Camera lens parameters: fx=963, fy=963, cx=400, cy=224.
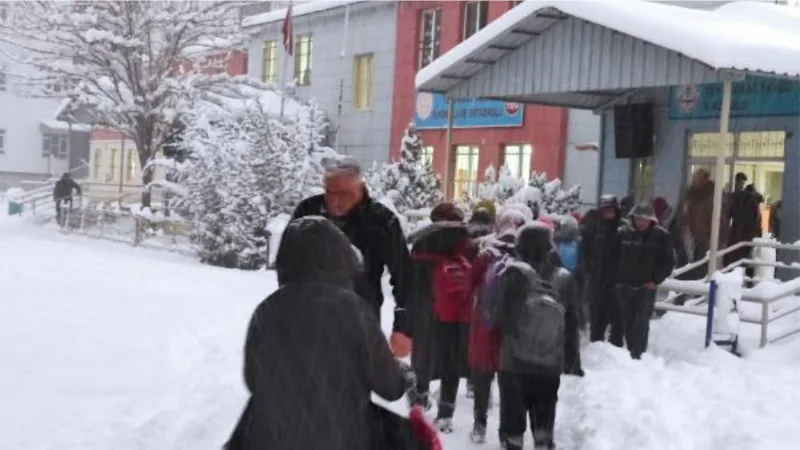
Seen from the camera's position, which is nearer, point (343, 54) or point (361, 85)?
point (343, 54)

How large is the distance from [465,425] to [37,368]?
13.2ft

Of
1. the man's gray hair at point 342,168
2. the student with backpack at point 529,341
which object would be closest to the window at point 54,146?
the student with backpack at point 529,341

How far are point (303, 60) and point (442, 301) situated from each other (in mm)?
23153

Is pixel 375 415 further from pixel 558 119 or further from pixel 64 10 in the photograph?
pixel 64 10

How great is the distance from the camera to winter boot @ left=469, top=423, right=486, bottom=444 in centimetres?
681

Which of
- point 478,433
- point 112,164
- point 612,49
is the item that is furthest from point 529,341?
point 112,164

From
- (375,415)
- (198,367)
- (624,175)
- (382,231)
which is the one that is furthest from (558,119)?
(375,415)

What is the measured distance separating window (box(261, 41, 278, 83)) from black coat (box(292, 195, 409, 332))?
1011 inches

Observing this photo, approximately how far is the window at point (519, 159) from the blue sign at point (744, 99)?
5979 millimetres

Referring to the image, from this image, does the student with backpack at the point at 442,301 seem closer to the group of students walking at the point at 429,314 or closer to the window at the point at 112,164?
the group of students walking at the point at 429,314

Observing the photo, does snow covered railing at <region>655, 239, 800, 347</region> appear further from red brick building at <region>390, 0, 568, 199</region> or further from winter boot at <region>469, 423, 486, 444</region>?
red brick building at <region>390, 0, 568, 199</region>

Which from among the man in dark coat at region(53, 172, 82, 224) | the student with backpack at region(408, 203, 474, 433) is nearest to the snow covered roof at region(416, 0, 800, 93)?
the student with backpack at region(408, 203, 474, 433)

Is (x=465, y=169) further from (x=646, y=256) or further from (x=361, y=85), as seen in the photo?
(x=646, y=256)

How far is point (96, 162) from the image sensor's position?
1758 inches
